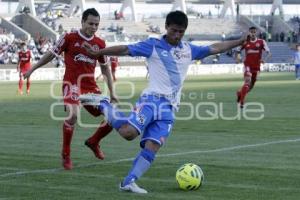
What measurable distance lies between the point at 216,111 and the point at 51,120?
191 inches

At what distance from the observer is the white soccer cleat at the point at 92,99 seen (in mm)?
11643

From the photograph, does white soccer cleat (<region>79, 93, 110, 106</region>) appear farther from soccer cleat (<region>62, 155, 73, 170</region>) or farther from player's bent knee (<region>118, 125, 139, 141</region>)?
player's bent knee (<region>118, 125, 139, 141</region>)

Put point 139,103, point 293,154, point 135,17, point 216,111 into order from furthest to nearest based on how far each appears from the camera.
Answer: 1. point 135,17
2. point 216,111
3. point 293,154
4. point 139,103

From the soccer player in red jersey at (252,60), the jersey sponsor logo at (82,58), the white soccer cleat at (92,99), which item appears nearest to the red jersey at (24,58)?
the soccer player in red jersey at (252,60)

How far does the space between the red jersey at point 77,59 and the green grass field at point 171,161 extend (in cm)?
121

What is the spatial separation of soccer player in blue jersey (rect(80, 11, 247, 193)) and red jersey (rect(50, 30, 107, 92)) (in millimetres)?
2089

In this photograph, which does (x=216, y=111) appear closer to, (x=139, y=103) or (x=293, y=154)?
(x=293, y=154)

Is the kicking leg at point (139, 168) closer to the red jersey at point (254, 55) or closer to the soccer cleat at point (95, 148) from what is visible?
the soccer cleat at point (95, 148)

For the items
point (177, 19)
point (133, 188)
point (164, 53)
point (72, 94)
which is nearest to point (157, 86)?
point (164, 53)

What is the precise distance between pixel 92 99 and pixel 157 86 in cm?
191

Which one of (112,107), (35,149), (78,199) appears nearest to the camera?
(78,199)

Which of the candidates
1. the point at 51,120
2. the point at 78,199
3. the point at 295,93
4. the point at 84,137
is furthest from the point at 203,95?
the point at 78,199

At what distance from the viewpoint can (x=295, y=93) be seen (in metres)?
32.2

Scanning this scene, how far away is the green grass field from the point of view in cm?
962
